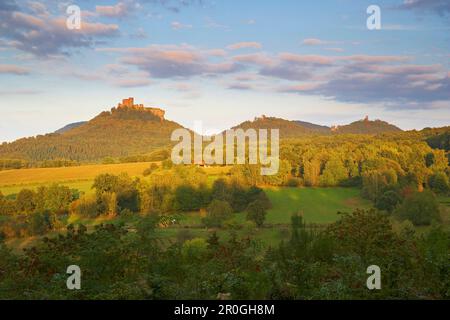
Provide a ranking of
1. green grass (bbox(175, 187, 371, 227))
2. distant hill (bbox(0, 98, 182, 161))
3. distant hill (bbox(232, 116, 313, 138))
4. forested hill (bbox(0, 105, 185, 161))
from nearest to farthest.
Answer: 1. green grass (bbox(175, 187, 371, 227))
2. forested hill (bbox(0, 105, 185, 161))
3. distant hill (bbox(0, 98, 182, 161))
4. distant hill (bbox(232, 116, 313, 138))

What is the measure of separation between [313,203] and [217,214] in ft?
49.7

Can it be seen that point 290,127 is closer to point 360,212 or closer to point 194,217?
point 194,217

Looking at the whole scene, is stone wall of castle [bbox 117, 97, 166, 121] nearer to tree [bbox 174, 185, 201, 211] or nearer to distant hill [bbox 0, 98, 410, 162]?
distant hill [bbox 0, 98, 410, 162]

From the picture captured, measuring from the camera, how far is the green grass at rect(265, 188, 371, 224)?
157 feet

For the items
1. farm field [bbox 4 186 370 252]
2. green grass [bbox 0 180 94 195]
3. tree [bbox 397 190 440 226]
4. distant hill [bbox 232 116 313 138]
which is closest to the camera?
farm field [bbox 4 186 370 252]

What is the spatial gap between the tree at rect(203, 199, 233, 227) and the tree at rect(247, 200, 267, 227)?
221 centimetres

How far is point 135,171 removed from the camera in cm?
6550

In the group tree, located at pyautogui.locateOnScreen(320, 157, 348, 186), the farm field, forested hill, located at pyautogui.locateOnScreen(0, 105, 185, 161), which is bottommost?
the farm field

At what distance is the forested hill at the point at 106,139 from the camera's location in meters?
84.7

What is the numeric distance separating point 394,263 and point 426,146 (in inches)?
2812

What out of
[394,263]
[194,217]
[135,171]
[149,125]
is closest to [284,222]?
[194,217]

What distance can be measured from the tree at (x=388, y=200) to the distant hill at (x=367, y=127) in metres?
42.4

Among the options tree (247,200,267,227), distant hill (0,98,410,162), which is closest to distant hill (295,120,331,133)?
distant hill (0,98,410,162)

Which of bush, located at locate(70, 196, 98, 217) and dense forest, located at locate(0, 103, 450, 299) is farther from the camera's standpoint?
bush, located at locate(70, 196, 98, 217)
